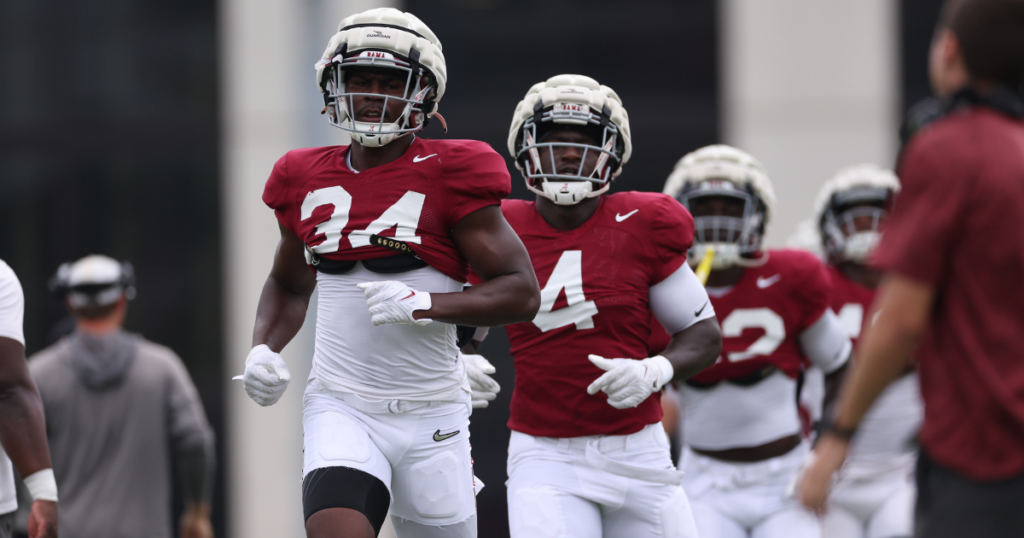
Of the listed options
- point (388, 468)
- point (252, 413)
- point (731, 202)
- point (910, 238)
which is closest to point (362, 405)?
point (388, 468)

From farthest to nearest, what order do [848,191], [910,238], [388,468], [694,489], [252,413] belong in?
[252,413] < [848,191] < [694,489] < [388,468] < [910,238]

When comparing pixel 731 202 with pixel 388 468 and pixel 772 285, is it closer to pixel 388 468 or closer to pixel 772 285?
pixel 772 285

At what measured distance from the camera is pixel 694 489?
220 inches

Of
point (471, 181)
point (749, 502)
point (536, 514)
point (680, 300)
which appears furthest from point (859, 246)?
point (471, 181)

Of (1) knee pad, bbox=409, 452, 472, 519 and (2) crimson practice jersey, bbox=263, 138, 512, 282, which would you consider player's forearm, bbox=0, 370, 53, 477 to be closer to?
(2) crimson practice jersey, bbox=263, 138, 512, 282

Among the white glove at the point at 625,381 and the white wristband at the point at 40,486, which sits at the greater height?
the white glove at the point at 625,381

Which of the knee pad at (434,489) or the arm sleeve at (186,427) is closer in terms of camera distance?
the knee pad at (434,489)

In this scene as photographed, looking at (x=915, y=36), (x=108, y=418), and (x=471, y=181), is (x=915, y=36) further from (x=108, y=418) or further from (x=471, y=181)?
(x=471, y=181)

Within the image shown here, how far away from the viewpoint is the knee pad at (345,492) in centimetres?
375

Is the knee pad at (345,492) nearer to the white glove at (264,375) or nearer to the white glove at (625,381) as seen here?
the white glove at (264,375)

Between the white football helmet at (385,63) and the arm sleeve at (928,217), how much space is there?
180 centimetres

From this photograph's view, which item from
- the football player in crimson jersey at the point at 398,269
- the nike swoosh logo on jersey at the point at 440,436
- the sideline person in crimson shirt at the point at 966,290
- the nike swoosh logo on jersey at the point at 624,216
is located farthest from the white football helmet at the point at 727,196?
the sideline person in crimson shirt at the point at 966,290

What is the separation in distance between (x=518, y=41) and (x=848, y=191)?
4.63 meters

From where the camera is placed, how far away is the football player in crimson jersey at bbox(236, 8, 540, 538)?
13.1ft
